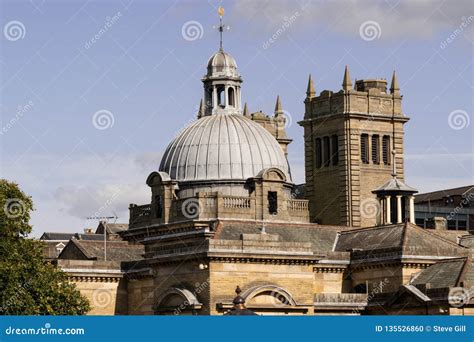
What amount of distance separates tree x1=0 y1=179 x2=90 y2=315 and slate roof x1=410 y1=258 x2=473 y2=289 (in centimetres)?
2137

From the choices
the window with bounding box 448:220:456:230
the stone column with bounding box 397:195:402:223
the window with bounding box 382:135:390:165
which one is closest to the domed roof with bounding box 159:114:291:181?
the stone column with bounding box 397:195:402:223

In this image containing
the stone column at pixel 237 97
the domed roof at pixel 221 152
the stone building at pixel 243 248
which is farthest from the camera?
the stone column at pixel 237 97

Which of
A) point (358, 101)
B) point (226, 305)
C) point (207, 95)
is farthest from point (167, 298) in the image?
point (358, 101)

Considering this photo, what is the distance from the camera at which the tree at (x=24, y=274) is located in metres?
105

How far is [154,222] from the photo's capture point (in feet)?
415

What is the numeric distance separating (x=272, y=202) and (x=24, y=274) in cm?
2347

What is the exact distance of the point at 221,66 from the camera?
130 m

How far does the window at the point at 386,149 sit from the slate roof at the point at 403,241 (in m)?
23.6

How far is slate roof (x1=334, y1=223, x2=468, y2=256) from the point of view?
387 feet

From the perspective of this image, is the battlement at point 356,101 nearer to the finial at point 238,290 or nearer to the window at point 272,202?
the window at point 272,202

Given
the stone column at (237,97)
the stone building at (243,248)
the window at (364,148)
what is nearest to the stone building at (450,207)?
the window at (364,148)
